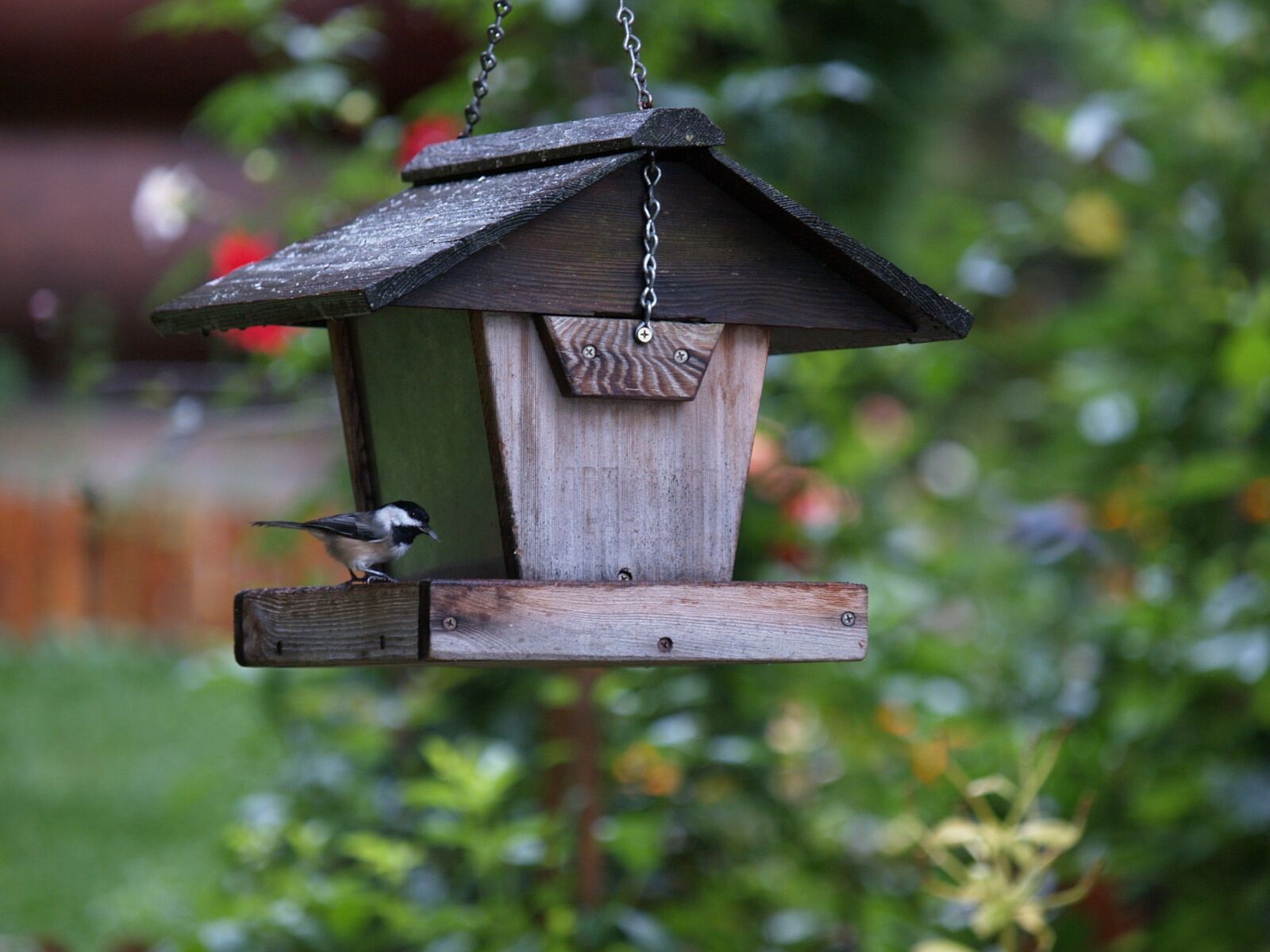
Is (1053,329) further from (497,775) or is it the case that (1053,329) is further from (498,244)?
(498,244)

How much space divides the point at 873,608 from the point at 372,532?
2081 mm

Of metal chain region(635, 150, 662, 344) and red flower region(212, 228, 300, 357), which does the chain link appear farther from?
red flower region(212, 228, 300, 357)

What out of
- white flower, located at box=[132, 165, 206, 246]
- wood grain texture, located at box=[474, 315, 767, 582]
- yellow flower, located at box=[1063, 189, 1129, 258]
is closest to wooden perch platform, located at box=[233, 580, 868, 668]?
wood grain texture, located at box=[474, 315, 767, 582]

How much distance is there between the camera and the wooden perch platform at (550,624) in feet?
5.85

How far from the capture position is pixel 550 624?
184cm

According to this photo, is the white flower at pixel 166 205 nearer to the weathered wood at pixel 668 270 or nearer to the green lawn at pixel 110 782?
the green lawn at pixel 110 782

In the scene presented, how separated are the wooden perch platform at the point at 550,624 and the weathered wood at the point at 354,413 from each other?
379 mm

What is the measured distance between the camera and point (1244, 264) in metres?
3.95

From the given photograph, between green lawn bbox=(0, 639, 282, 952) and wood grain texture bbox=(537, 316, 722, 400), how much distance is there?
6.48 feet

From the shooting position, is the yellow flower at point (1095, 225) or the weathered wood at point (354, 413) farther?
the yellow flower at point (1095, 225)

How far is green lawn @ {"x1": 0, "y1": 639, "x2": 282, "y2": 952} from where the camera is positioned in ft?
16.8

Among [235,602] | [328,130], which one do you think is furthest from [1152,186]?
[235,602]

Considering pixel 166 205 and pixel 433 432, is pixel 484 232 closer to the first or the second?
pixel 433 432

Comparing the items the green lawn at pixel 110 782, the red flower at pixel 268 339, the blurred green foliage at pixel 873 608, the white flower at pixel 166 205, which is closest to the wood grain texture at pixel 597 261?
the red flower at pixel 268 339
